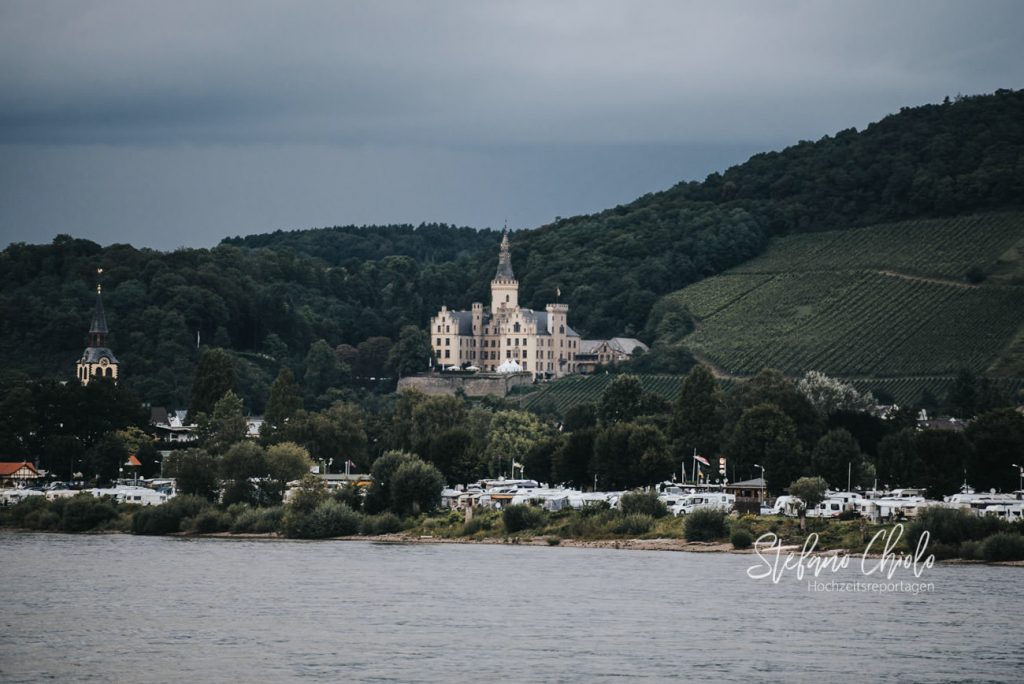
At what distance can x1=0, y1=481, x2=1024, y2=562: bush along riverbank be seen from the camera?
6581cm

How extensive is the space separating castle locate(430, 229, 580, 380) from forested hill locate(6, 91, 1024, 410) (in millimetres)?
6210

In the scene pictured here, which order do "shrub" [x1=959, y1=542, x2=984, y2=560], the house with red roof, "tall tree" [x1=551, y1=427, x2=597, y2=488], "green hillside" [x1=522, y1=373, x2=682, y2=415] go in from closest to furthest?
"shrub" [x1=959, y1=542, x2=984, y2=560] < "tall tree" [x1=551, y1=427, x2=597, y2=488] < the house with red roof < "green hillside" [x1=522, y1=373, x2=682, y2=415]

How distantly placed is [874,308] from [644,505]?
59889 mm

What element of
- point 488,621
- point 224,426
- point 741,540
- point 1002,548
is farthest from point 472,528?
point 224,426

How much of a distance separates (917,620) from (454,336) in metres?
124

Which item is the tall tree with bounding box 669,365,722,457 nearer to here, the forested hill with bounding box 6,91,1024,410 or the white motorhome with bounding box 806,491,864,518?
the white motorhome with bounding box 806,491,864,518

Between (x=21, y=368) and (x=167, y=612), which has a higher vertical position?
(x=21, y=368)

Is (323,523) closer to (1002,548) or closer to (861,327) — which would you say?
(1002,548)

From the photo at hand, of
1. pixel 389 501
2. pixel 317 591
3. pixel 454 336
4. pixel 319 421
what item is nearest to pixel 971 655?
pixel 317 591

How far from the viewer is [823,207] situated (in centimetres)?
17275

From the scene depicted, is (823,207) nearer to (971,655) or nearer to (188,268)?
(188,268)

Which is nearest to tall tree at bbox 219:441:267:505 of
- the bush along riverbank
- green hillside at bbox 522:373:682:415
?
the bush along riverbank

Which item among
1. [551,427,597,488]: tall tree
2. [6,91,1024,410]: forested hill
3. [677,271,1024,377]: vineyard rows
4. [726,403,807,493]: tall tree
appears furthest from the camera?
[6,91,1024,410]: forested hill

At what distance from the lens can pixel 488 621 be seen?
51.1 m
